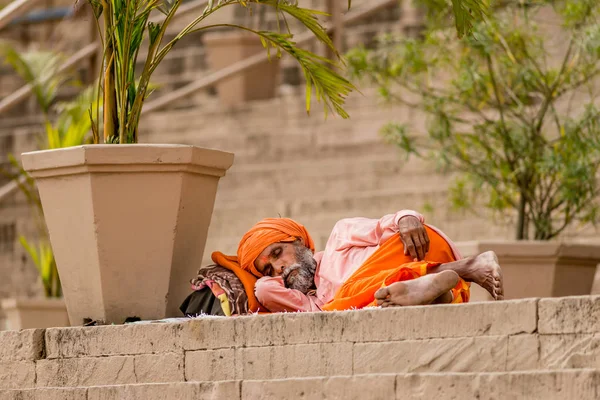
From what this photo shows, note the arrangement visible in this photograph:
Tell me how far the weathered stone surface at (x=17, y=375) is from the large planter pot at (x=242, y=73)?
6.65 metres

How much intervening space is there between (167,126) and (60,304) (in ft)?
8.92

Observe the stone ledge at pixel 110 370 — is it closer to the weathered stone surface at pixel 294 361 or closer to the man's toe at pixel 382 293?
the weathered stone surface at pixel 294 361

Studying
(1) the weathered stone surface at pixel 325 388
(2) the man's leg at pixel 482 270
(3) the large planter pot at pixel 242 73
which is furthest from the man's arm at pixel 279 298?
(3) the large planter pot at pixel 242 73

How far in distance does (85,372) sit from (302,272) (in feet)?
3.42

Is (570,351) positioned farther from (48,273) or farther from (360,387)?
(48,273)

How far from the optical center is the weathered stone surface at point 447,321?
177 inches

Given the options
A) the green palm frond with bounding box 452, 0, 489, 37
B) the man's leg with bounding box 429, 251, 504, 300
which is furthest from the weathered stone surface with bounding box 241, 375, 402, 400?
the green palm frond with bounding box 452, 0, 489, 37

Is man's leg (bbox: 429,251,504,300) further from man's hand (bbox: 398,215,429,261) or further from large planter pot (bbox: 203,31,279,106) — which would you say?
large planter pot (bbox: 203,31,279,106)

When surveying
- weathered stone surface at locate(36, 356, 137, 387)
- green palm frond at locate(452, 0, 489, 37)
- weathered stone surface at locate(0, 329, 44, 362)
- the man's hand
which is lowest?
weathered stone surface at locate(36, 356, 137, 387)

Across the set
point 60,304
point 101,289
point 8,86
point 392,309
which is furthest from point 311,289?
point 8,86

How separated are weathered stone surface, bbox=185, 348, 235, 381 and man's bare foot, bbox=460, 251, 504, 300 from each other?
0.95 m

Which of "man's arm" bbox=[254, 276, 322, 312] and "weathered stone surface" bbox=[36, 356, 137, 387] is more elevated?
"man's arm" bbox=[254, 276, 322, 312]

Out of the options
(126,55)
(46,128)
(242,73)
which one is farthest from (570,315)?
(242,73)

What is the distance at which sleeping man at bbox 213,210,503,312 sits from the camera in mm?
5195
